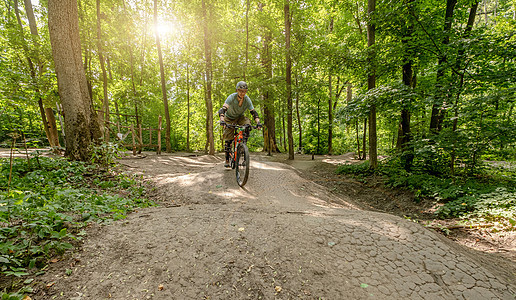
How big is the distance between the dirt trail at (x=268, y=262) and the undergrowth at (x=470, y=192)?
6.59 ft

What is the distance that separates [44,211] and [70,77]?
4.46 meters

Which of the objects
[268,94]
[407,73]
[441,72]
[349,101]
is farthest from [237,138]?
[268,94]

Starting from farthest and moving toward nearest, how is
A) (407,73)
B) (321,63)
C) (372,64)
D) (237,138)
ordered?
(321,63) → (407,73) → (372,64) → (237,138)

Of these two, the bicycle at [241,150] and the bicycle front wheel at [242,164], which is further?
the bicycle at [241,150]

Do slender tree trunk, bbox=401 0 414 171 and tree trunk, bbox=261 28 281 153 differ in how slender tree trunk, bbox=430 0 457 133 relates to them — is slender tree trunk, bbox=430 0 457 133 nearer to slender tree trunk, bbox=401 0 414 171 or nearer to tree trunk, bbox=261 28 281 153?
slender tree trunk, bbox=401 0 414 171

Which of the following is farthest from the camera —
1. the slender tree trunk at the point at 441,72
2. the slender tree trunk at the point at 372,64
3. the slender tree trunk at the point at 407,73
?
the slender tree trunk at the point at 372,64

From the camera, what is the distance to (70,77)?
5039 millimetres

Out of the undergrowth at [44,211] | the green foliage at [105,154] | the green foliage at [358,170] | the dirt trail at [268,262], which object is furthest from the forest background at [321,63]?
the dirt trail at [268,262]

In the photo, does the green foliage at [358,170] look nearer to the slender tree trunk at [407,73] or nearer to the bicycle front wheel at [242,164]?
the slender tree trunk at [407,73]

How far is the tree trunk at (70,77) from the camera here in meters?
4.94

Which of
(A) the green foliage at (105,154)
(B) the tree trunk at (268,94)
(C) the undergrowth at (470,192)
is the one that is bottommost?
(C) the undergrowth at (470,192)

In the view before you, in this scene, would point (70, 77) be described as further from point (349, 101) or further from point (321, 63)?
point (349, 101)

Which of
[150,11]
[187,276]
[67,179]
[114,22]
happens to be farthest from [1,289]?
[150,11]

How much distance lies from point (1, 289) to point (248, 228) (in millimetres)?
2006
